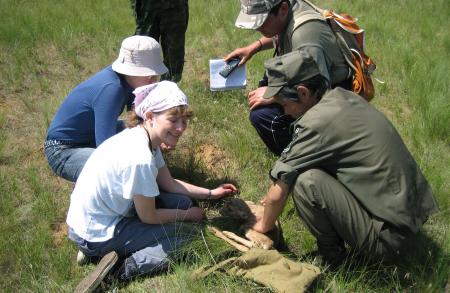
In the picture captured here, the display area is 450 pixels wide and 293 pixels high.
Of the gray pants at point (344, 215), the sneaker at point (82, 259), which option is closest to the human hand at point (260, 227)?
the gray pants at point (344, 215)

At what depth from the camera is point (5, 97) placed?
4410mm

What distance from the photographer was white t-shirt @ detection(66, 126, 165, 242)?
2291mm

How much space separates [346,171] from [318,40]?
0.89 meters

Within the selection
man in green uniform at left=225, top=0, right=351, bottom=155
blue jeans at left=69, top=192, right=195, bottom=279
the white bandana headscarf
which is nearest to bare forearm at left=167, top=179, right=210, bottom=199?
blue jeans at left=69, top=192, right=195, bottom=279

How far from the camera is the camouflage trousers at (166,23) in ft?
13.5

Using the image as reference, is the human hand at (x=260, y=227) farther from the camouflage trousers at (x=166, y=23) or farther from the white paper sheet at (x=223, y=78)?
the camouflage trousers at (x=166, y=23)

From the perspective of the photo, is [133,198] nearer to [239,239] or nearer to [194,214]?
[194,214]

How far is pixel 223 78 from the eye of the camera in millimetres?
3631

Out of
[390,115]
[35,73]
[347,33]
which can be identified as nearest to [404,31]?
[390,115]

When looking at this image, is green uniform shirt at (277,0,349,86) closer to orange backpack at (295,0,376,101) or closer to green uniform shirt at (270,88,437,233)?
orange backpack at (295,0,376,101)

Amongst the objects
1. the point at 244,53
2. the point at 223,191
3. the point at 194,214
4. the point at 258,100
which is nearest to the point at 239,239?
the point at 194,214

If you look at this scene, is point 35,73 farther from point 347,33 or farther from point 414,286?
point 414,286

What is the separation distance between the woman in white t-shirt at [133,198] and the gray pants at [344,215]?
0.75 meters

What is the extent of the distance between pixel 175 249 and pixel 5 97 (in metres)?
2.94
